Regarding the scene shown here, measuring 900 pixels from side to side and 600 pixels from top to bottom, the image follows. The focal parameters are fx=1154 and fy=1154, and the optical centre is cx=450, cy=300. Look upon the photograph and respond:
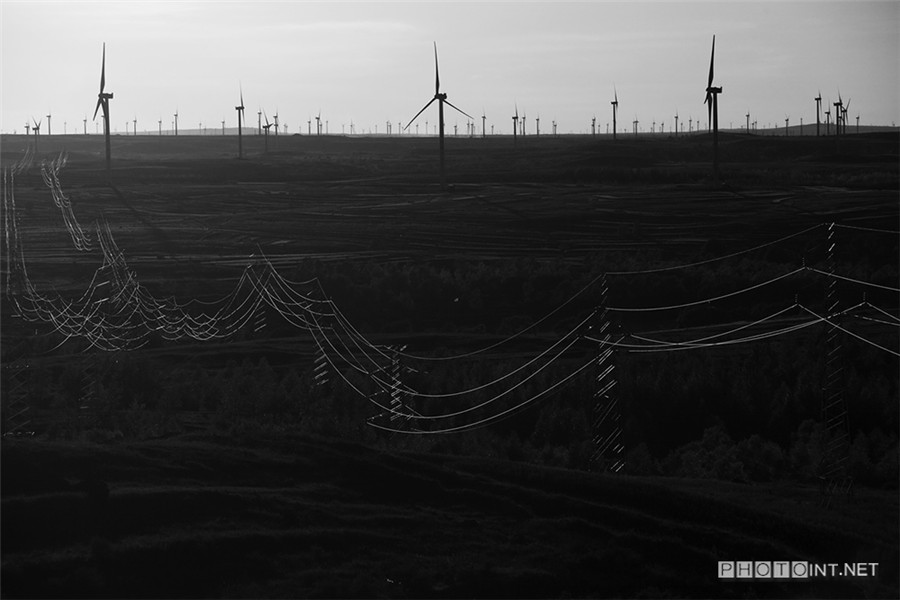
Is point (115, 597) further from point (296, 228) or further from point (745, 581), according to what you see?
point (296, 228)

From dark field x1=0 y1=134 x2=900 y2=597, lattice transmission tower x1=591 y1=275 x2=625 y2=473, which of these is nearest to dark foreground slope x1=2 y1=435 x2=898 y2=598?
dark field x1=0 y1=134 x2=900 y2=597

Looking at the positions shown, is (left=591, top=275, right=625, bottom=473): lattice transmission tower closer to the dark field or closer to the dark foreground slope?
the dark field

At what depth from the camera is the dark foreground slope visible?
20.4m

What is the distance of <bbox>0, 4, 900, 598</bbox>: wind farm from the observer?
70.8 ft

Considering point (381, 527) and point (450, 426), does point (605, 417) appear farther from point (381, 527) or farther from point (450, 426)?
point (381, 527)

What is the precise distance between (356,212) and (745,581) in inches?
3146

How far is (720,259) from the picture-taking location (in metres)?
63.8

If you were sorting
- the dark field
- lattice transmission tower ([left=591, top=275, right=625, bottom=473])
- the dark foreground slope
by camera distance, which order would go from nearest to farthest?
the dark foreground slope
the dark field
lattice transmission tower ([left=591, top=275, right=625, bottom=473])

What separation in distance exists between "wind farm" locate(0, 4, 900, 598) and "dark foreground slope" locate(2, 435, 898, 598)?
2.9 inches

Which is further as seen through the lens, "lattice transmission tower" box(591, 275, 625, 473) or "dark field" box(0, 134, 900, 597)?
"lattice transmission tower" box(591, 275, 625, 473)

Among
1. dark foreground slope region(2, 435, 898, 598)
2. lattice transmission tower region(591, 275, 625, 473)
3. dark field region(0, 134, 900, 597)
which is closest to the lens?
dark foreground slope region(2, 435, 898, 598)

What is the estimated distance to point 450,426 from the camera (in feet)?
119

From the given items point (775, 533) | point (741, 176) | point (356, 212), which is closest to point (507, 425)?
point (775, 533)

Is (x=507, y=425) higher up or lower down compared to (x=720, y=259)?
lower down
